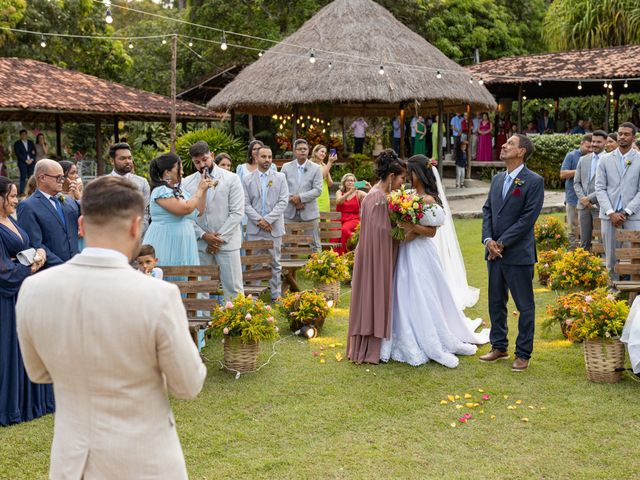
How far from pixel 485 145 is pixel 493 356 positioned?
21.1 m

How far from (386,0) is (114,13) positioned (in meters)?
26.6

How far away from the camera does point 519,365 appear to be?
7371 mm

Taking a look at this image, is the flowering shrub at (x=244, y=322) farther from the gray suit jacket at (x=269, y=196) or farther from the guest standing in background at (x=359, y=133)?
the guest standing in background at (x=359, y=133)

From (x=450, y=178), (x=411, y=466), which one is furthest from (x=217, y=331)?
(x=450, y=178)

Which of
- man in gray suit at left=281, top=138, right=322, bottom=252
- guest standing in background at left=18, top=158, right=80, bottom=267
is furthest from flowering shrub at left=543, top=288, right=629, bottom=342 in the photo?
man in gray suit at left=281, top=138, right=322, bottom=252

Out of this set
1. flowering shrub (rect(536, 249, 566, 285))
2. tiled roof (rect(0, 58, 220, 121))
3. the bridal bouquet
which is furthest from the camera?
tiled roof (rect(0, 58, 220, 121))

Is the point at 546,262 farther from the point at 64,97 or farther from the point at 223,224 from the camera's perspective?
the point at 64,97

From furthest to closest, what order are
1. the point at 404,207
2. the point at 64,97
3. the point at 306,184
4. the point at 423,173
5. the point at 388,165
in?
the point at 64,97 < the point at 306,184 < the point at 423,173 < the point at 388,165 < the point at 404,207

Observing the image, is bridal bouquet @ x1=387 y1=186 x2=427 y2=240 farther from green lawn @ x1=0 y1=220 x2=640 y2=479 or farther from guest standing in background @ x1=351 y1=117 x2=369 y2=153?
guest standing in background @ x1=351 y1=117 x2=369 y2=153

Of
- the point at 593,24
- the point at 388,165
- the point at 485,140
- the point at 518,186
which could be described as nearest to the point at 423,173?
the point at 388,165

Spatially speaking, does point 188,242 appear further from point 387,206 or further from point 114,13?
point 114,13

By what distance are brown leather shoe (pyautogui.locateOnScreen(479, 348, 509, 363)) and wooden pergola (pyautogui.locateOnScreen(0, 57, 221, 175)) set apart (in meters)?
17.0

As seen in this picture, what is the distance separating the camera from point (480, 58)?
36.5 metres

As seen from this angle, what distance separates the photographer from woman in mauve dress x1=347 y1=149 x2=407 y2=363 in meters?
7.60
